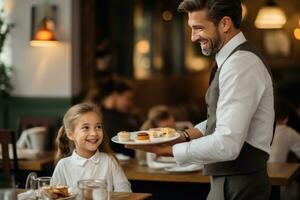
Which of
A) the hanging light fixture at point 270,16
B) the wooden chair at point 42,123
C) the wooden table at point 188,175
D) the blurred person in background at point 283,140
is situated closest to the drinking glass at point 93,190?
the wooden table at point 188,175

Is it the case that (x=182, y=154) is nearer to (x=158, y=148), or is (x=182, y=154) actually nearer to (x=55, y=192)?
(x=158, y=148)

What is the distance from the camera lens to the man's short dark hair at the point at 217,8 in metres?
2.72

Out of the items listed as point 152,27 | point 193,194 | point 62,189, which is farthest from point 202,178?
point 152,27

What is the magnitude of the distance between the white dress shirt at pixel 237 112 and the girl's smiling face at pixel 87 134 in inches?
28.4

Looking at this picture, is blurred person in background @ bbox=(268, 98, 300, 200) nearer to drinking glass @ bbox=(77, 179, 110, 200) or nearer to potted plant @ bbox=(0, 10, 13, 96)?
drinking glass @ bbox=(77, 179, 110, 200)

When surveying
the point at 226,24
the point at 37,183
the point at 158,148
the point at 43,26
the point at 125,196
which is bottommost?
the point at 125,196

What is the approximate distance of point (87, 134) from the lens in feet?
11.1

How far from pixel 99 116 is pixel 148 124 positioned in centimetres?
→ 168

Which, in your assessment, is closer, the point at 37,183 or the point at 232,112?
the point at 232,112

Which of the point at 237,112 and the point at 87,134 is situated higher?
the point at 237,112

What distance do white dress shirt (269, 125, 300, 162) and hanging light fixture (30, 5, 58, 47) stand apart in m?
2.52

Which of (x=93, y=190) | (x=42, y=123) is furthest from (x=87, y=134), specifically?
(x=42, y=123)

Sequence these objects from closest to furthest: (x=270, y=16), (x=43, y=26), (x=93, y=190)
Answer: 1. (x=93, y=190)
2. (x=43, y=26)
3. (x=270, y=16)

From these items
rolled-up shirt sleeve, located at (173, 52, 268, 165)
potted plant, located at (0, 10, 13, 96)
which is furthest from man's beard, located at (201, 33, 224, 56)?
potted plant, located at (0, 10, 13, 96)
